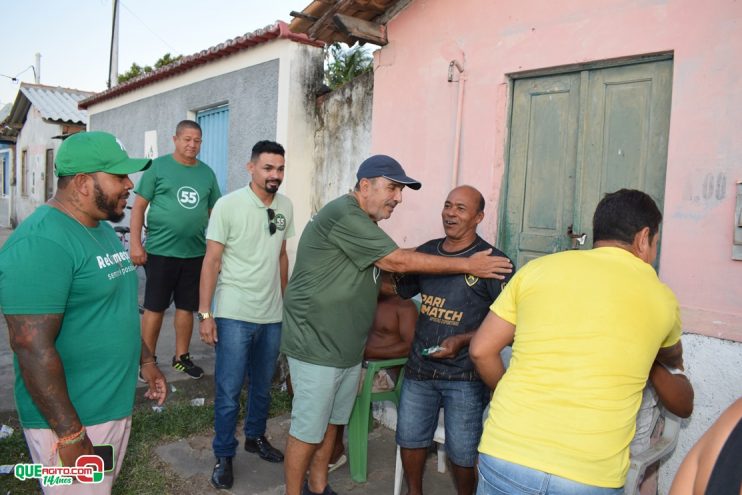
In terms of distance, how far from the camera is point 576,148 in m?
3.93

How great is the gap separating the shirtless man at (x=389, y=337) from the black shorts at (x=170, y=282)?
73.5 inches

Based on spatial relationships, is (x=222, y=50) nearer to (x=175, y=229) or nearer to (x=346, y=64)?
(x=175, y=229)

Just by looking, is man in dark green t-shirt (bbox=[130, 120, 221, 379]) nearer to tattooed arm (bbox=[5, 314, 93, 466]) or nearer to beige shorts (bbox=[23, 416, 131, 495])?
beige shorts (bbox=[23, 416, 131, 495])

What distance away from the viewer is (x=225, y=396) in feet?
12.6

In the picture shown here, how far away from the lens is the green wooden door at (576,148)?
363 cm

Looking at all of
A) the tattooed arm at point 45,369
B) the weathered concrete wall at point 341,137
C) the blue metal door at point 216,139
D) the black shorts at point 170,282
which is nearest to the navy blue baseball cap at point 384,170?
the tattooed arm at point 45,369

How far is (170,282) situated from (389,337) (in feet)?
7.02

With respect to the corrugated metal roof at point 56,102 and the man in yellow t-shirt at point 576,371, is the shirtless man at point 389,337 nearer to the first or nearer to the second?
the man in yellow t-shirt at point 576,371

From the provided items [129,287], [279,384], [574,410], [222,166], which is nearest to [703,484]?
[574,410]

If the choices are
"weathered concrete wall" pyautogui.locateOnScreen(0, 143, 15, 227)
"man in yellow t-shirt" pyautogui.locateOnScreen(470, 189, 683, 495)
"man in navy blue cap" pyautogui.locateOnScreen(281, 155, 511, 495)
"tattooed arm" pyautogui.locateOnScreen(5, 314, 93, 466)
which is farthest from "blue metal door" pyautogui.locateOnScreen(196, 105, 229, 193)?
"weathered concrete wall" pyautogui.locateOnScreen(0, 143, 15, 227)

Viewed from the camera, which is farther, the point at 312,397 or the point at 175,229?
the point at 175,229

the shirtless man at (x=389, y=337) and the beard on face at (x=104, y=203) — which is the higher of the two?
the beard on face at (x=104, y=203)

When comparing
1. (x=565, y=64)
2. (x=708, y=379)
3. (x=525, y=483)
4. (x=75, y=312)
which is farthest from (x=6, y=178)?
(x=525, y=483)

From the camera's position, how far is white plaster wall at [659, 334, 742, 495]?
321 cm
